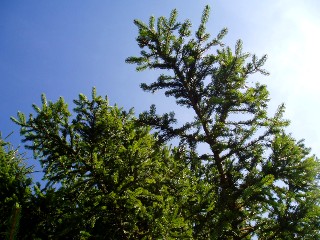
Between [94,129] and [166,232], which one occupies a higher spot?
[94,129]

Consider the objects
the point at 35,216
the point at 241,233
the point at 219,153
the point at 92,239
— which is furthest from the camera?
the point at 219,153

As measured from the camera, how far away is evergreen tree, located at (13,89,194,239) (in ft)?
24.4

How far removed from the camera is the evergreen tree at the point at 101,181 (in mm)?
7430

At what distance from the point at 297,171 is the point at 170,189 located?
3648 mm

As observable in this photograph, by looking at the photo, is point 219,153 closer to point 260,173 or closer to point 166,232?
point 260,173

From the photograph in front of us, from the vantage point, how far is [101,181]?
802cm

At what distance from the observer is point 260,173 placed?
8.27m

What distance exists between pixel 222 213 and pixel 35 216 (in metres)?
4.68

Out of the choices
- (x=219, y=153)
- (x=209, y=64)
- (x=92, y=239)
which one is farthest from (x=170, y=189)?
(x=209, y=64)

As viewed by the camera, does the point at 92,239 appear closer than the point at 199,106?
Yes

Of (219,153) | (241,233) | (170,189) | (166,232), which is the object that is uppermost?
(219,153)

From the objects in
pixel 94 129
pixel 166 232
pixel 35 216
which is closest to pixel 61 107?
pixel 94 129

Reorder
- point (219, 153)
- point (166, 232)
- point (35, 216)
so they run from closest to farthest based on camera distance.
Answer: point (166, 232), point (35, 216), point (219, 153)

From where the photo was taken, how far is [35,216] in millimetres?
7469
